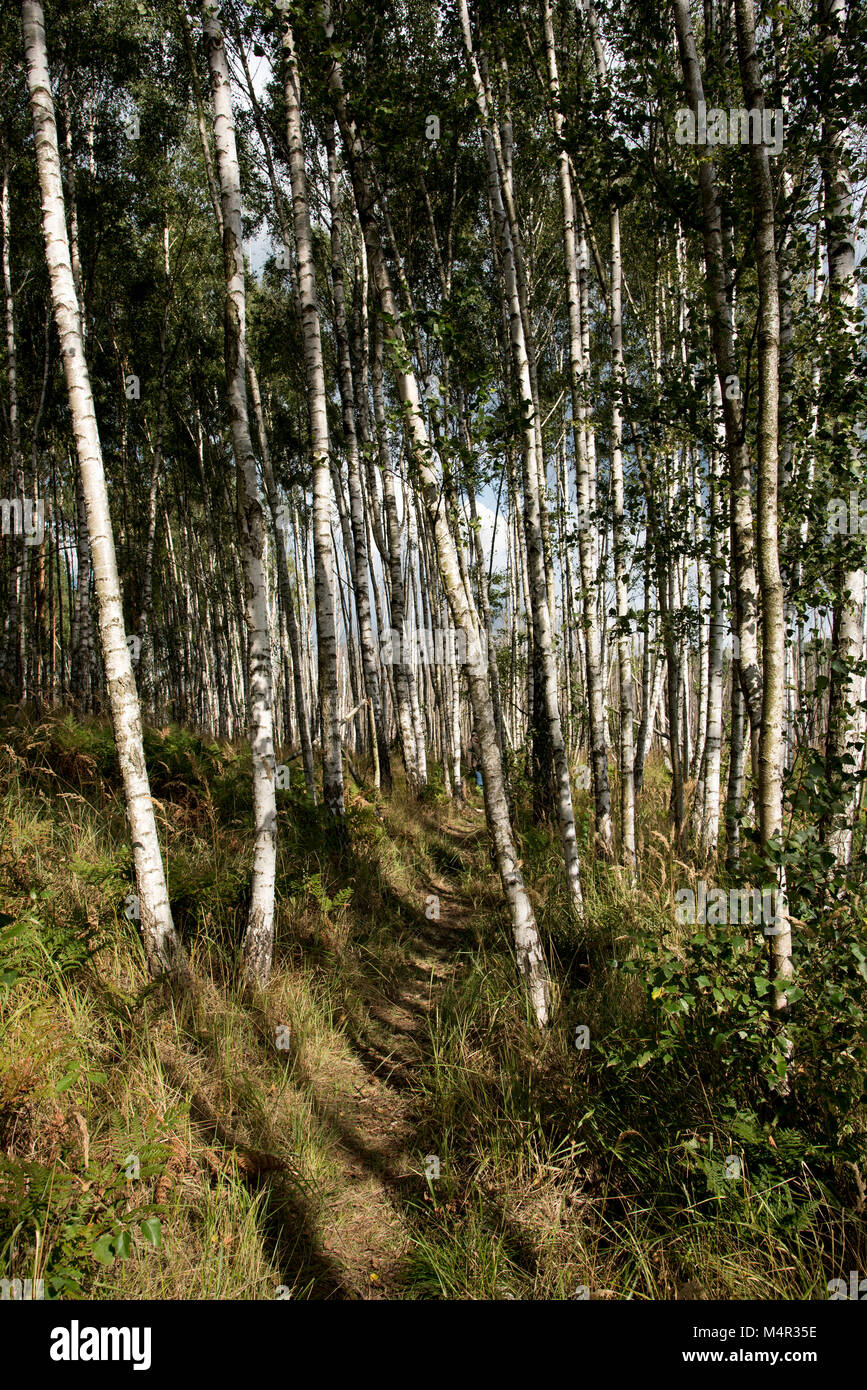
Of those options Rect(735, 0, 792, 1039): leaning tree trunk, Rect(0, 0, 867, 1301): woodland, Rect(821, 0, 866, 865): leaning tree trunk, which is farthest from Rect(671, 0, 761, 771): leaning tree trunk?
Rect(735, 0, 792, 1039): leaning tree trunk

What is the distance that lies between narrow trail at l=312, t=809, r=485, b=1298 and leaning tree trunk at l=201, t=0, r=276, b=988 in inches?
32.1

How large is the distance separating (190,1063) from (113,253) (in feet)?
44.6

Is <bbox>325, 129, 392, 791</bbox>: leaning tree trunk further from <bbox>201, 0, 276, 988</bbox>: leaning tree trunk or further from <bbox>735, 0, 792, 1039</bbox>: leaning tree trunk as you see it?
<bbox>735, 0, 792, 1039</bbox>: leaning tree trunk

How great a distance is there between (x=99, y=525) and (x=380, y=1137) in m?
3.43

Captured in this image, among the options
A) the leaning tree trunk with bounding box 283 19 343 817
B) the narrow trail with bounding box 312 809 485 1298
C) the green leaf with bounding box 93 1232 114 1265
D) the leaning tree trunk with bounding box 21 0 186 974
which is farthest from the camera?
the leaning tree trunk with bounding box 283 19 343 817

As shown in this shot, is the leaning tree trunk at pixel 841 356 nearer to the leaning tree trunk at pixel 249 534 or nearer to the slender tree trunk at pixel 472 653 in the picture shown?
the slender tree trunk at pixel 472 653

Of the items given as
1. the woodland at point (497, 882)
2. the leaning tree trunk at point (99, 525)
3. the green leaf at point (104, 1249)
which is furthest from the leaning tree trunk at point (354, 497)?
the green leaf at point (104, 1249)

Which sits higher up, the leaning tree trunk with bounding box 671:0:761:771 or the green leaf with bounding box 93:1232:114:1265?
the leaning tree trunk with bounding box 671:0:761:771

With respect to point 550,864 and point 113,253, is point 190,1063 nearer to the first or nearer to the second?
point 550,864

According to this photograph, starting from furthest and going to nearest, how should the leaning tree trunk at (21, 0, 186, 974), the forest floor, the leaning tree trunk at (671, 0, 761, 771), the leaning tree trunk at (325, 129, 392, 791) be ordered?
1. the leaning tree trunk at (325, 129, 392, 791)
2. the leaning tree trunk at (21, 0, 186, 974)
3. the leaning tree trunk at (671, 0, 761, 771)
4. the forest floor

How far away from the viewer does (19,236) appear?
33.5ft

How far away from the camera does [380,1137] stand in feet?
10.2

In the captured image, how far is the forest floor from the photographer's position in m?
2.10

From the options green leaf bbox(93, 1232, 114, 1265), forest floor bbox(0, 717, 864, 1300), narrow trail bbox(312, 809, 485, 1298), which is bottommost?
narrow trail bbox(312, 809, 485, 1298)
